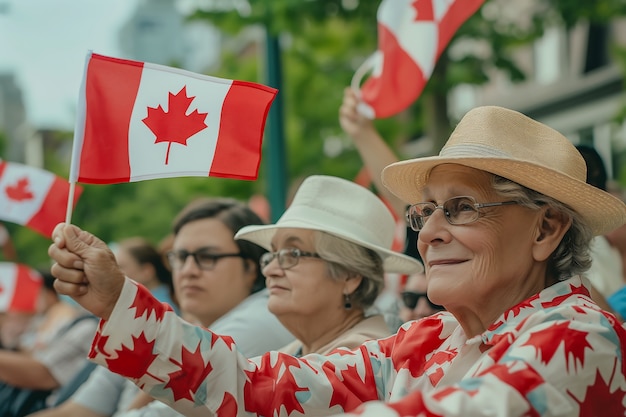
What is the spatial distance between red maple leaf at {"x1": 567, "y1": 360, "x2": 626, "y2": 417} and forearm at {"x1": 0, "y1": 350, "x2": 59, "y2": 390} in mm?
4921

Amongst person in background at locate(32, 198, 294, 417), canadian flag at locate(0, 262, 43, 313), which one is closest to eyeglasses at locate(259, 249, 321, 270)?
person in background at locate(32, 198, 294, 417)

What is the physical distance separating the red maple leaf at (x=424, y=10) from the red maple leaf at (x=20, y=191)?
2250 millimetres

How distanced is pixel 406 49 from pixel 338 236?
1521 mm

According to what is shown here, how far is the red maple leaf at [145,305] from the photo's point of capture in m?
3.05

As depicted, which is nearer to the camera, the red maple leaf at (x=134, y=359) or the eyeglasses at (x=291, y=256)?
the red maple leaf at (x=134, y=359)

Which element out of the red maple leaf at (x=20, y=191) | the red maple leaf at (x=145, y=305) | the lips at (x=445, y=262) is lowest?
the red maple leaf at (x=20, y=191)

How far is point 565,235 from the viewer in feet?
A: 10.2

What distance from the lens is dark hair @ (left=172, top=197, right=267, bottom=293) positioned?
5523 mm

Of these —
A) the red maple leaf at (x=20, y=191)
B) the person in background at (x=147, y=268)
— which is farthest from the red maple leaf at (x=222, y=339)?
the person in background at (x=147, y=268)

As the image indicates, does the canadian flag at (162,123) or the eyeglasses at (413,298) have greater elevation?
the canadian flag at (162,123)

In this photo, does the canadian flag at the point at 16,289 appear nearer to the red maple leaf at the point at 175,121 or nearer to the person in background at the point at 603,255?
the person in background at the point at 603,255

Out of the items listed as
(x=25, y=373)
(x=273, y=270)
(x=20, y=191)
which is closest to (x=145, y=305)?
(x=273, y=270)

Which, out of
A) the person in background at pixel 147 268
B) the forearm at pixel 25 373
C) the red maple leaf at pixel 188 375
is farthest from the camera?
the person in background at pixel 147 268

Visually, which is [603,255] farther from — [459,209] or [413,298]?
[459,209]
